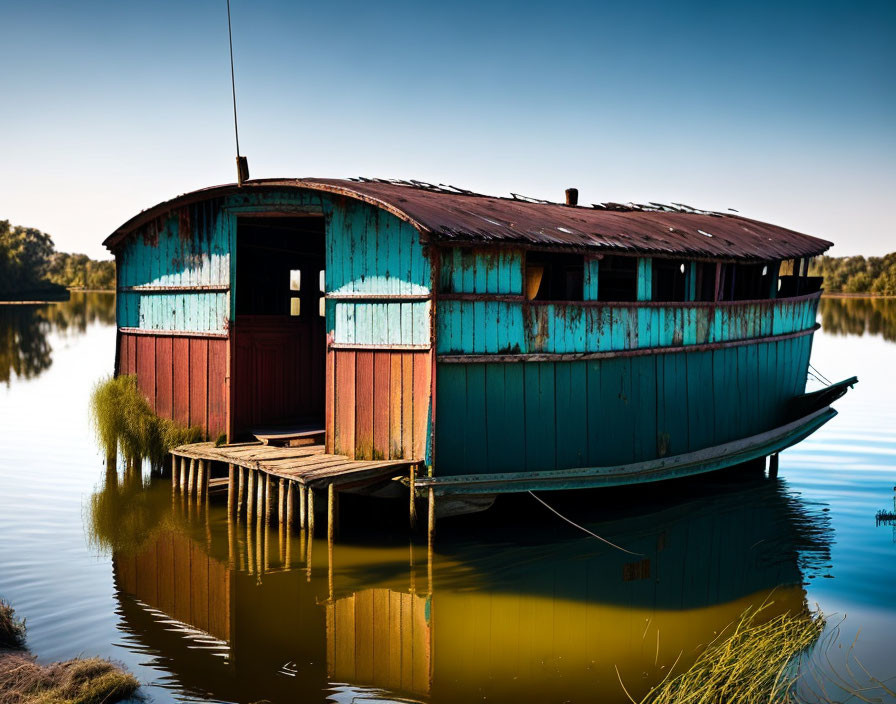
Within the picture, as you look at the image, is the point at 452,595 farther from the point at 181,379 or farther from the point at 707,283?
the point at 707,283

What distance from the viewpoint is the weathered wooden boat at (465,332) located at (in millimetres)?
11820

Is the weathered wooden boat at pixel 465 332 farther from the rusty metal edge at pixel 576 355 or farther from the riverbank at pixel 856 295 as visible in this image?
the riverbank at pixel 856 295

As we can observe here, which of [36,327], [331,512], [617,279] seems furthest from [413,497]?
[36,327]

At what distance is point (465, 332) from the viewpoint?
1174 centimetres

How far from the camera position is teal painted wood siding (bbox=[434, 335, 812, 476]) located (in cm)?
1186

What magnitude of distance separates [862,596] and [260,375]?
9783 millimetres

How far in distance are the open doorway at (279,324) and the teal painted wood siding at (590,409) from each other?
163 inches

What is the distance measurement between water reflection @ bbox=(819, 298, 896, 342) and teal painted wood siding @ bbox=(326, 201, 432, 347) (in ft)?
120

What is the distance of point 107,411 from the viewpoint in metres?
15.1

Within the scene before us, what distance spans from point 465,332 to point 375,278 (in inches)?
60.4

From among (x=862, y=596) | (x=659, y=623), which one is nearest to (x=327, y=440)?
(x=659, y=623)

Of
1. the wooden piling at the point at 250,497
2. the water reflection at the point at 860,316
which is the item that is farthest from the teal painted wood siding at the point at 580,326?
the water reflection at the point at 860,316

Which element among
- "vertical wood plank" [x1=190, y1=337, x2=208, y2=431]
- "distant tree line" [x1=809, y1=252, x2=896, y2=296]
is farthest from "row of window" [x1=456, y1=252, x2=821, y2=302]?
"distant tree line" [x1=809, y1=252, x2=896, y2=296]

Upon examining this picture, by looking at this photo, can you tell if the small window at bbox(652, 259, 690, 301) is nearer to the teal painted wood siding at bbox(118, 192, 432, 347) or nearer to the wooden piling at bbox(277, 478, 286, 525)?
the teal painted wood siding at bbox(118, 192, 432, 347)
